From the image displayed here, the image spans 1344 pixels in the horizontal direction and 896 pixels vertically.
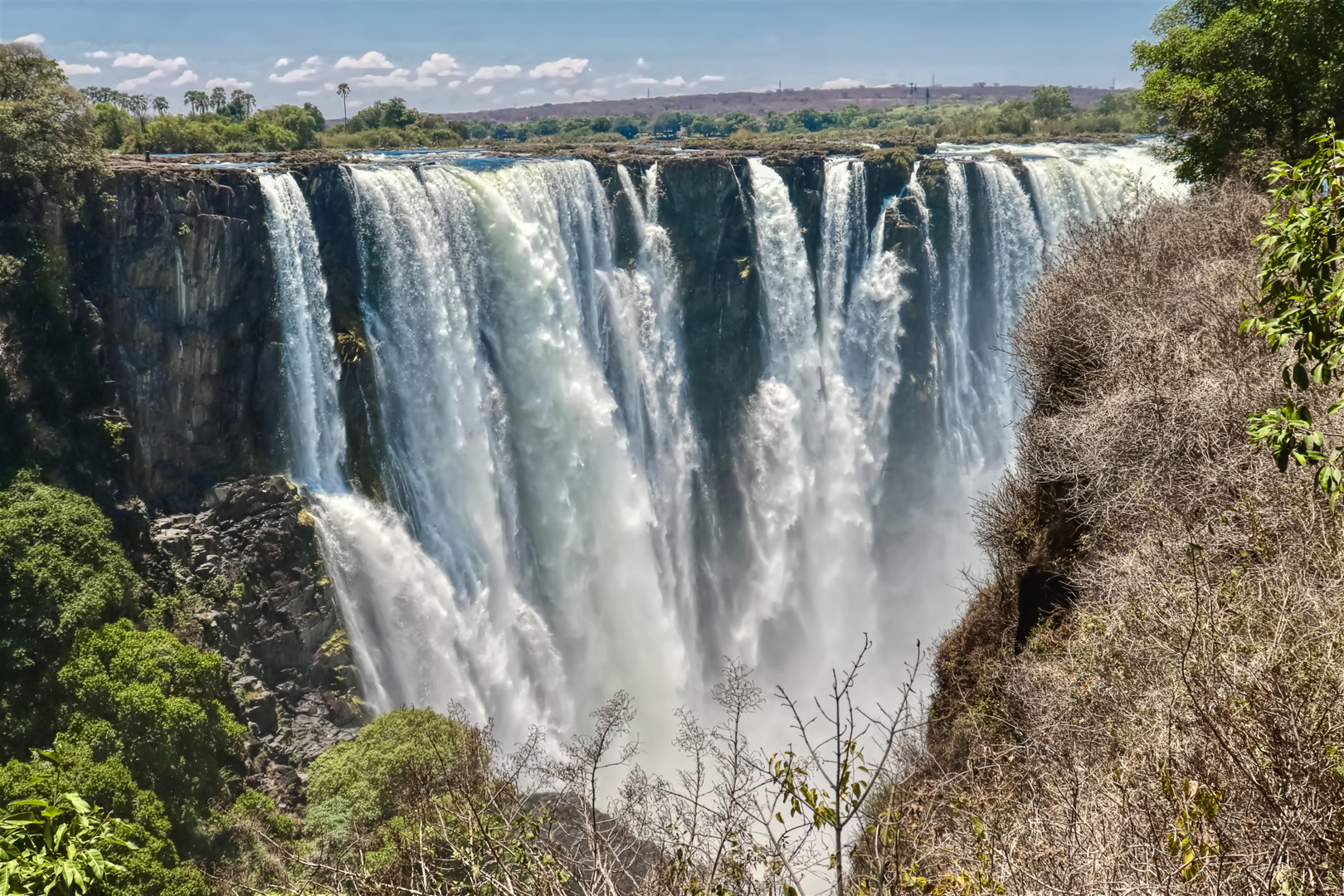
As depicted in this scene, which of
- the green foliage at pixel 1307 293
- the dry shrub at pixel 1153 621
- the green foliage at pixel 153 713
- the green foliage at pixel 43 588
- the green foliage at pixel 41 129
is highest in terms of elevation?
the green foliage at pixel 41 129

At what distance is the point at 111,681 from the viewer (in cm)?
1474

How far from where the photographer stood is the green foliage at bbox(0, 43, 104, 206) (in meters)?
16.1

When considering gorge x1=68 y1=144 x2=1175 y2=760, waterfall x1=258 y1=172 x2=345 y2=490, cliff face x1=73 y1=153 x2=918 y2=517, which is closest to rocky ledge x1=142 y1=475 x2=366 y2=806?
gorge x1=68 y1=144 x2=1175 y2=760

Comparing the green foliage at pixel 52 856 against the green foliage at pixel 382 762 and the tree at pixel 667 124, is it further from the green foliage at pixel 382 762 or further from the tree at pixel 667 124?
the tree at pixel 667 124

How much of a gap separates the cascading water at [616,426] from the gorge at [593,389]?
0.25 ft

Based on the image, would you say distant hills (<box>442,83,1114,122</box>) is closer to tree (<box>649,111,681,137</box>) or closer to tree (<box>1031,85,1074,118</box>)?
tree (<box>649,111,681,137</box>)

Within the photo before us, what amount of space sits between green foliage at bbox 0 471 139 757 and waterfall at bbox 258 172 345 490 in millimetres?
4263

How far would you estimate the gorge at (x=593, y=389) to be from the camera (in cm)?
1922

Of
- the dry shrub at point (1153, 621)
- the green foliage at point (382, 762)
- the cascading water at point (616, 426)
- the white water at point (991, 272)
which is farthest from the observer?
the white water at point (991, 272)

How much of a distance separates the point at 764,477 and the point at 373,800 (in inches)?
610

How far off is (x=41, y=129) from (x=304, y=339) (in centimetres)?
595

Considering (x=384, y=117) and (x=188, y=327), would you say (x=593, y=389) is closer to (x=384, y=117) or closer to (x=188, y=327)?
(x=188, y=327)

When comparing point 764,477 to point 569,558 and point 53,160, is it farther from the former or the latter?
point 53,160

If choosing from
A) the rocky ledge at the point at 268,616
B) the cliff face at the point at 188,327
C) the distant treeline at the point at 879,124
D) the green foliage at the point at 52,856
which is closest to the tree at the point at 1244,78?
the distant treeline at the point at 879,124
